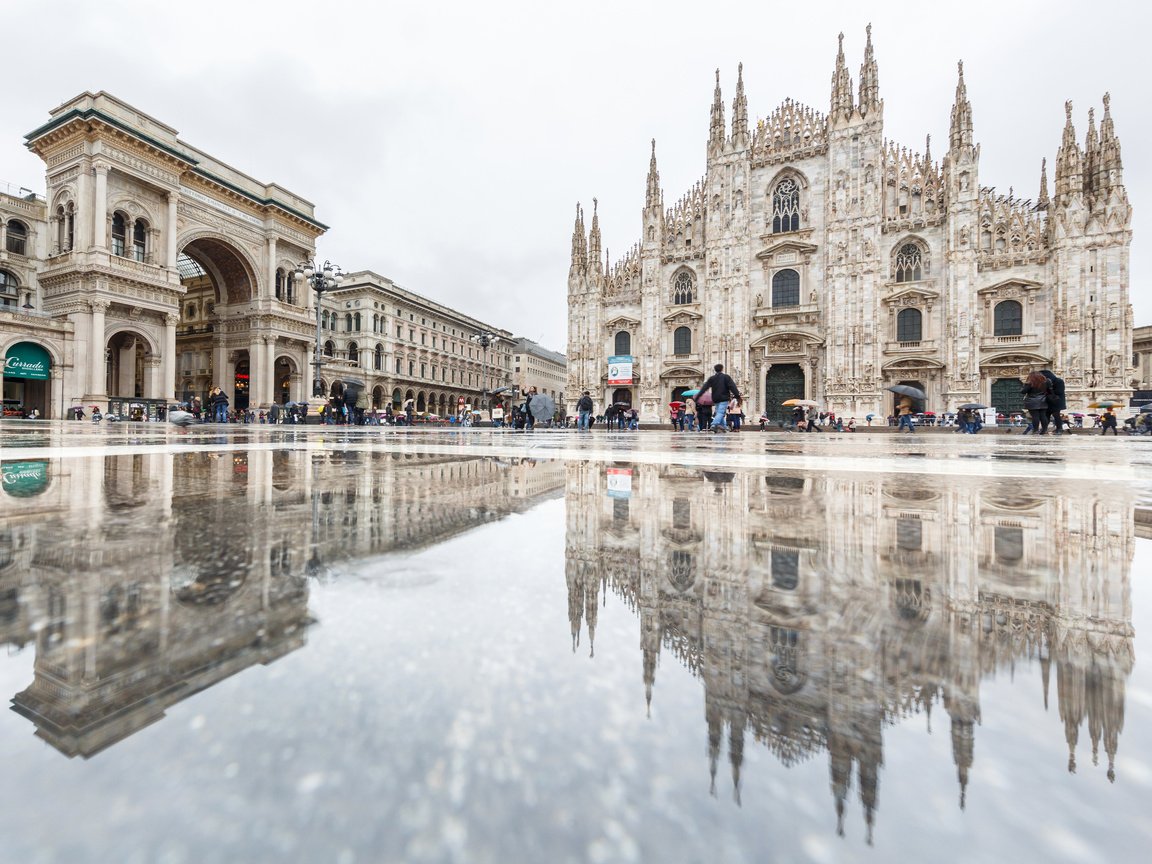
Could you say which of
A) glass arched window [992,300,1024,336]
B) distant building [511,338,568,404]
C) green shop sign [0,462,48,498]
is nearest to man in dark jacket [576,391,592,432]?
green shop sign [0,462,48,498]

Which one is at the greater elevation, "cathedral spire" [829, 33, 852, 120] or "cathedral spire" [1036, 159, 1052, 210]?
"cathedral spire" [829, 33, 852, 120]

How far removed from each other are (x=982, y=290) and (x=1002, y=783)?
27.3 metres

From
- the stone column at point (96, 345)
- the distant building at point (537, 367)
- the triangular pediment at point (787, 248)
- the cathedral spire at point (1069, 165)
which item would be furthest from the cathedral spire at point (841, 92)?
the distant building at point (537, 367)

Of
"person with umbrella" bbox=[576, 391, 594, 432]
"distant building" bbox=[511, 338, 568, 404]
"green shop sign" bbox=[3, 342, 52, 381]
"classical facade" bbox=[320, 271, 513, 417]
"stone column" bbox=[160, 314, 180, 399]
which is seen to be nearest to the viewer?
"person with umbrella" bbox=[576, 391, 594, 432]

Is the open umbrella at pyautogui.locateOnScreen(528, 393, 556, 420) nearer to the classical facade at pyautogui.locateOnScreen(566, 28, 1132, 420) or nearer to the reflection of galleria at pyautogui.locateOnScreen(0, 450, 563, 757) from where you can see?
the classical facade at pyautogui.locateOnScreen(566, 28, 1132, 420)

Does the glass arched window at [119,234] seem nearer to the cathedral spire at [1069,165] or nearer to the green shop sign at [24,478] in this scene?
the green shop sign at [24,478]

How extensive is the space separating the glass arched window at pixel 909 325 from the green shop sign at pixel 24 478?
2657cm

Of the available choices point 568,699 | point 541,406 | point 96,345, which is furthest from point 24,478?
point 96,345

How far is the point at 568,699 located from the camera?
1.55 ft

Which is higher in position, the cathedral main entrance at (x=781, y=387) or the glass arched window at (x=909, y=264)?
the glass arched window at (x=909, y=264)

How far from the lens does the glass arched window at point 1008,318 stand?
21.6m

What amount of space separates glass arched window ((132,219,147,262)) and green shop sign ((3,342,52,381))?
5.22 m

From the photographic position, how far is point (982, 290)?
21.8 m

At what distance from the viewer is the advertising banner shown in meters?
27.5
